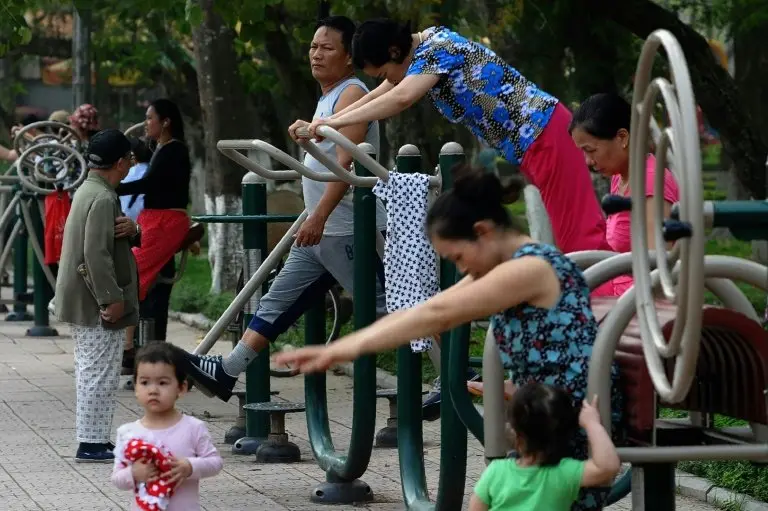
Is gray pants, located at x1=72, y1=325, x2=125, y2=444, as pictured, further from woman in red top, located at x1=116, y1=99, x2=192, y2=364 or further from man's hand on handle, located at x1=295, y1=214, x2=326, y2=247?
woman in red top, located at x1=116, y1=99, x2=192, y2=364

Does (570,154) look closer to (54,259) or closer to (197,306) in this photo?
(54,259)

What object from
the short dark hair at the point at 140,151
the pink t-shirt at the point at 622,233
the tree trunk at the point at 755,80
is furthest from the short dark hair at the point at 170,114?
the tree trunk at the point at 755,80

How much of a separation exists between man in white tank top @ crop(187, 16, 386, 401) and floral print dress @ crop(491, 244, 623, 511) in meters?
3.18

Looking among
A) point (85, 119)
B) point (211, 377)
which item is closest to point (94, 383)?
point (211, 377)

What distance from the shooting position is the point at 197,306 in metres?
15.7

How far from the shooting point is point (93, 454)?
26.0 feet

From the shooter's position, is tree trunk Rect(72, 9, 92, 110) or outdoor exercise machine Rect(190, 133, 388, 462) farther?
tree trunk Rect(72, 9, 92, 110)

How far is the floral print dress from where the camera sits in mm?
4082

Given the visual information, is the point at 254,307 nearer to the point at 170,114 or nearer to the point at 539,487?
the point at 170,114

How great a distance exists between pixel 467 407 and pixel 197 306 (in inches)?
431

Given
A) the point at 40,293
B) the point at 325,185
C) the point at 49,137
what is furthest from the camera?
the point at 40,293

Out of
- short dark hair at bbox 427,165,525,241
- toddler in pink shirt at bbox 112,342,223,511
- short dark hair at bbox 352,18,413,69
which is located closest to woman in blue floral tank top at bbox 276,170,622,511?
short dark hair at bbox 427,165,525,241

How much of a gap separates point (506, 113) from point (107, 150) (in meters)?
2.45

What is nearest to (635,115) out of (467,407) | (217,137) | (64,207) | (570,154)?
(467,407)
